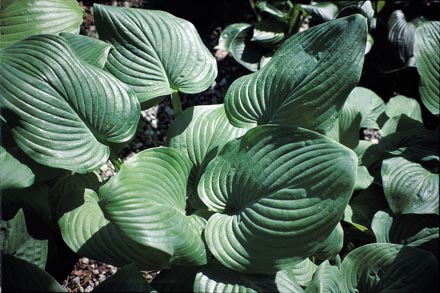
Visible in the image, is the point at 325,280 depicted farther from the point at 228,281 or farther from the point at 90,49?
the point at 90,49

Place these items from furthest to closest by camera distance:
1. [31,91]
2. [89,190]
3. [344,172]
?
[89,190], [31,91], [344,172]

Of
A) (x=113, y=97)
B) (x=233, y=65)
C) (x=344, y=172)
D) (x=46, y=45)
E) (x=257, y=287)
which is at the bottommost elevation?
(x=257, y=287)

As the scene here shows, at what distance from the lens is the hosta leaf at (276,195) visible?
1134 millimetres

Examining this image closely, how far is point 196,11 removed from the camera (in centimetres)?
233

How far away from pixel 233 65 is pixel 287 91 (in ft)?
3.22

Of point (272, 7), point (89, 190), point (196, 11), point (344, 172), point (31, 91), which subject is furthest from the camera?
point (196, 11)

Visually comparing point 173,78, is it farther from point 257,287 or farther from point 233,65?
point 233,65

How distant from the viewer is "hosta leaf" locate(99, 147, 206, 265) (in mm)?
1122

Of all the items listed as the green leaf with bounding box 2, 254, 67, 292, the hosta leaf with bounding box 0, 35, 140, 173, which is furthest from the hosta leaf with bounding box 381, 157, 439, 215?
the green leaf with bounding box 2, 254, 67, 292

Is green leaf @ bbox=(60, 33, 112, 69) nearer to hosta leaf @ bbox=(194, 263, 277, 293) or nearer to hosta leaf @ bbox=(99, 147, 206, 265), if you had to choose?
hosta leaf @ bbox=(99, 147, 206, 265)

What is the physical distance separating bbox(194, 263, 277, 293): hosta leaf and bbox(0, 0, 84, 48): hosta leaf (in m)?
0.91

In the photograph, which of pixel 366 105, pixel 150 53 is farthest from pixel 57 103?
pixel 366 105

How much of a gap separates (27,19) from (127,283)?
90 cm

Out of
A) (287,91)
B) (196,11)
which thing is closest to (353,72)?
(287,91)
